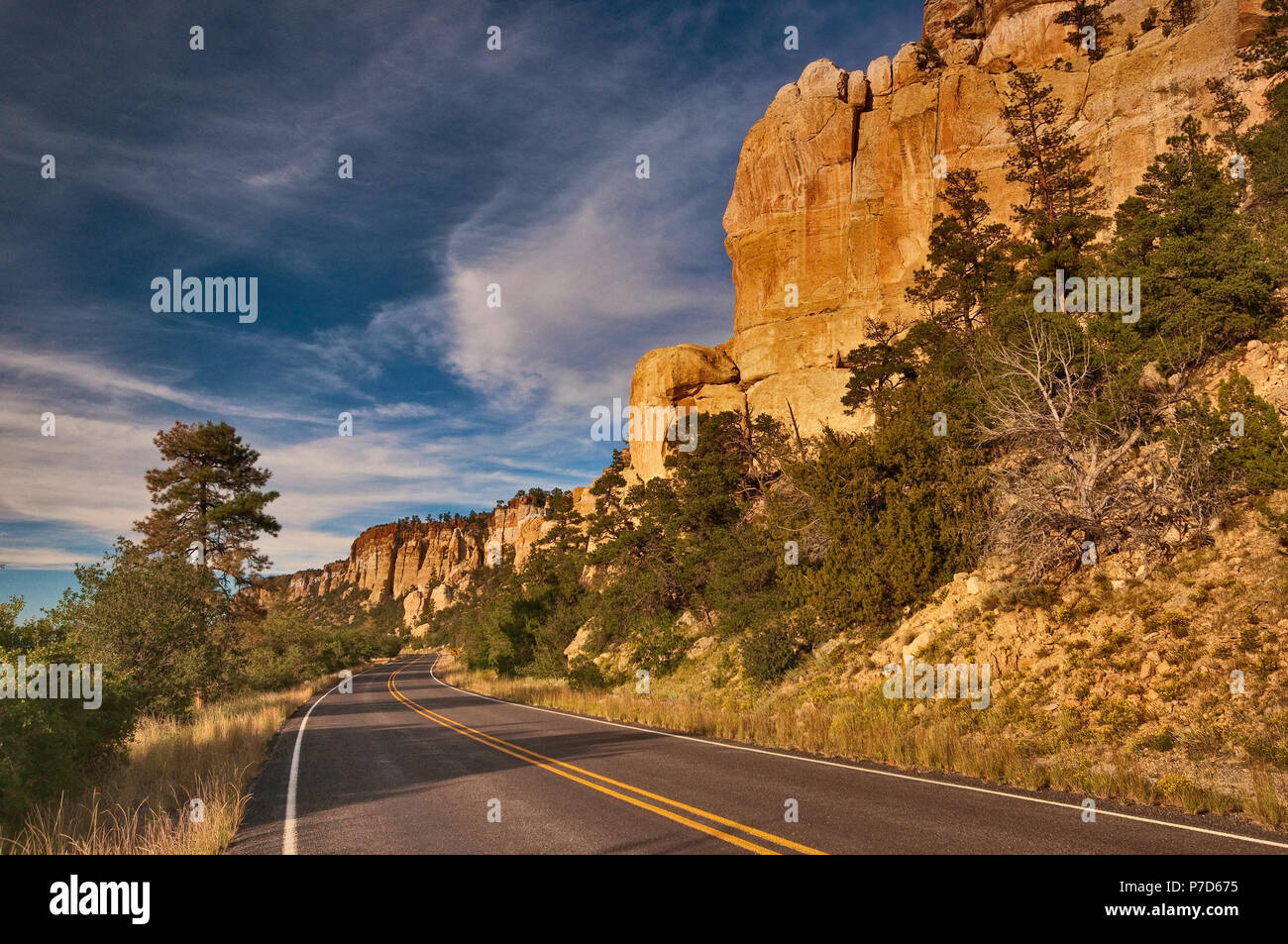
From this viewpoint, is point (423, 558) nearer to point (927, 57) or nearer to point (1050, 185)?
point (927, 57)

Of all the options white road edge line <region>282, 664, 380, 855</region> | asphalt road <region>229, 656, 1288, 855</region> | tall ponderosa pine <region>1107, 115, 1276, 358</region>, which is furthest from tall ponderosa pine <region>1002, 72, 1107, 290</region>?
white road edge line <region>282, 664, 380, 855</region>

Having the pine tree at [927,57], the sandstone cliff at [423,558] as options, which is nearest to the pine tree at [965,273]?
the pine tree at [927,57]

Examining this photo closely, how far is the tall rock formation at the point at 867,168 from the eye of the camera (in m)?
38.0

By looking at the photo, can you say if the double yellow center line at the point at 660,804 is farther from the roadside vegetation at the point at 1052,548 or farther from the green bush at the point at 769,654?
the green bush at the point at 769,654

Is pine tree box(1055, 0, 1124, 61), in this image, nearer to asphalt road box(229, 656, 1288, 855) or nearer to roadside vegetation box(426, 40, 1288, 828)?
roadside vegetation box(426, 40, 1288, 828)

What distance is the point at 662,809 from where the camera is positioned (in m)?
7.73

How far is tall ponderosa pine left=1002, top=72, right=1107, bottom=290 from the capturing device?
29266 millimetres

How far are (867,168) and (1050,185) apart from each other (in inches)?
634

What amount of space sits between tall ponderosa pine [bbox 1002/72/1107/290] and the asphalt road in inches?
1026

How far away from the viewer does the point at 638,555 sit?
3425 centimetres

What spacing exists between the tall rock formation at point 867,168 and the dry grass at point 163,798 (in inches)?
1321
